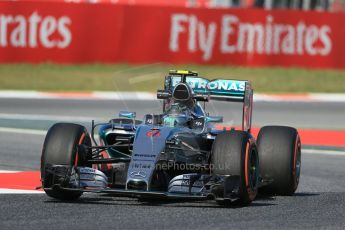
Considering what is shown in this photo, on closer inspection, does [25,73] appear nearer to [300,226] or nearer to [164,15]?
[164,15]

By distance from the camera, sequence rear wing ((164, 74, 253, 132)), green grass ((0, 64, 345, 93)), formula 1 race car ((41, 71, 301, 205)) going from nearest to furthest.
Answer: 1. formula 1 race car ((41, 71, 301, 205))
2. rear wing ((164, 74, 253, 132))
3. green grass ((0, 64, 345, 93))

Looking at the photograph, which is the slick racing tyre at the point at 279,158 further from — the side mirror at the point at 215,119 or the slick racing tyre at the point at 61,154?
the slick racing tyre at the point at 61,154

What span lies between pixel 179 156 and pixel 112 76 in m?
15.0

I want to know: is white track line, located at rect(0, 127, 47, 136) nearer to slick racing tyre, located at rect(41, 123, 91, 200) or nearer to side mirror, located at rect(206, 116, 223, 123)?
side mirror, located at rect(206, 116, 223, 123)

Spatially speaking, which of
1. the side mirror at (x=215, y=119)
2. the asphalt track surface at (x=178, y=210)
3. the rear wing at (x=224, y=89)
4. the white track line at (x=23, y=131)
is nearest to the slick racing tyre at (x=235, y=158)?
the asphalt track surface at (x=178, y=210)

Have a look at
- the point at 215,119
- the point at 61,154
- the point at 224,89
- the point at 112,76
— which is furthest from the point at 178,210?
the point at 112,76

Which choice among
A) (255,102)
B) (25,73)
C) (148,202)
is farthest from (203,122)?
(25,73)

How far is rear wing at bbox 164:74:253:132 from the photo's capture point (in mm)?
10836

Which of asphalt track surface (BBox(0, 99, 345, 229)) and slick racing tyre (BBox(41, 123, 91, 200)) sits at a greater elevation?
slick racing tyre (BBox(41, 123, 91, 200))

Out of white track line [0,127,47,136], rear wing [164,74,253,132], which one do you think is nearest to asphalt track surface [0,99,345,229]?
rear wing [164,74,253,132]

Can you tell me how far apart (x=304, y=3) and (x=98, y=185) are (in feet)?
105

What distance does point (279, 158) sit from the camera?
10.5 meters

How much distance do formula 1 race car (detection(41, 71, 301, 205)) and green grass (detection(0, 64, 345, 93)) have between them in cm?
1361

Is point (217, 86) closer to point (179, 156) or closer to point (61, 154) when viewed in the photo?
point (179, 156)
